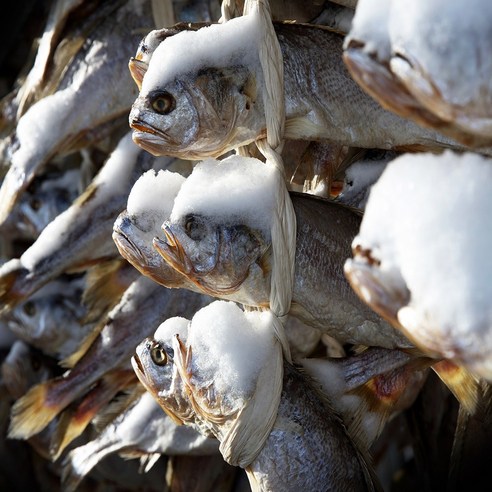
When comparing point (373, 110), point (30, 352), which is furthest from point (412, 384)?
point (30, 352)

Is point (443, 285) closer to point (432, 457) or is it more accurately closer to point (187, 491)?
point (432, 457)

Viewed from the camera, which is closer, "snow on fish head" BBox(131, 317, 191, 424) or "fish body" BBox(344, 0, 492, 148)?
"fish body" BBox(344, 0, 492, 148)

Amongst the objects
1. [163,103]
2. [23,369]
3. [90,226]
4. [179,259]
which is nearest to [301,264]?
[179,259]

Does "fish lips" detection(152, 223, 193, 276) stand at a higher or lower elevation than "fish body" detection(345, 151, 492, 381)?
lower

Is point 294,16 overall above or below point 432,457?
above

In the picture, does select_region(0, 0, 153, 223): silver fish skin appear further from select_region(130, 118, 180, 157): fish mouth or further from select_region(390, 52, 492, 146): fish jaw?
select_region(390, 52, 492, 146): fish jaw

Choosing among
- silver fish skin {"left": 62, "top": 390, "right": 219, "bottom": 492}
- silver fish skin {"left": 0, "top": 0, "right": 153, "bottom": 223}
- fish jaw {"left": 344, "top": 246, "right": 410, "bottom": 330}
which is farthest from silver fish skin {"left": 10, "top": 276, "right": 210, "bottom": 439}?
fish jaw {"left": 344, "top": 246, "right": 410, "bottom": 330}

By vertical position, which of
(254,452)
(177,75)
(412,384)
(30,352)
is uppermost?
(177,75)

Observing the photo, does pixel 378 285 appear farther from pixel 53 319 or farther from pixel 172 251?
pixel 53 319
